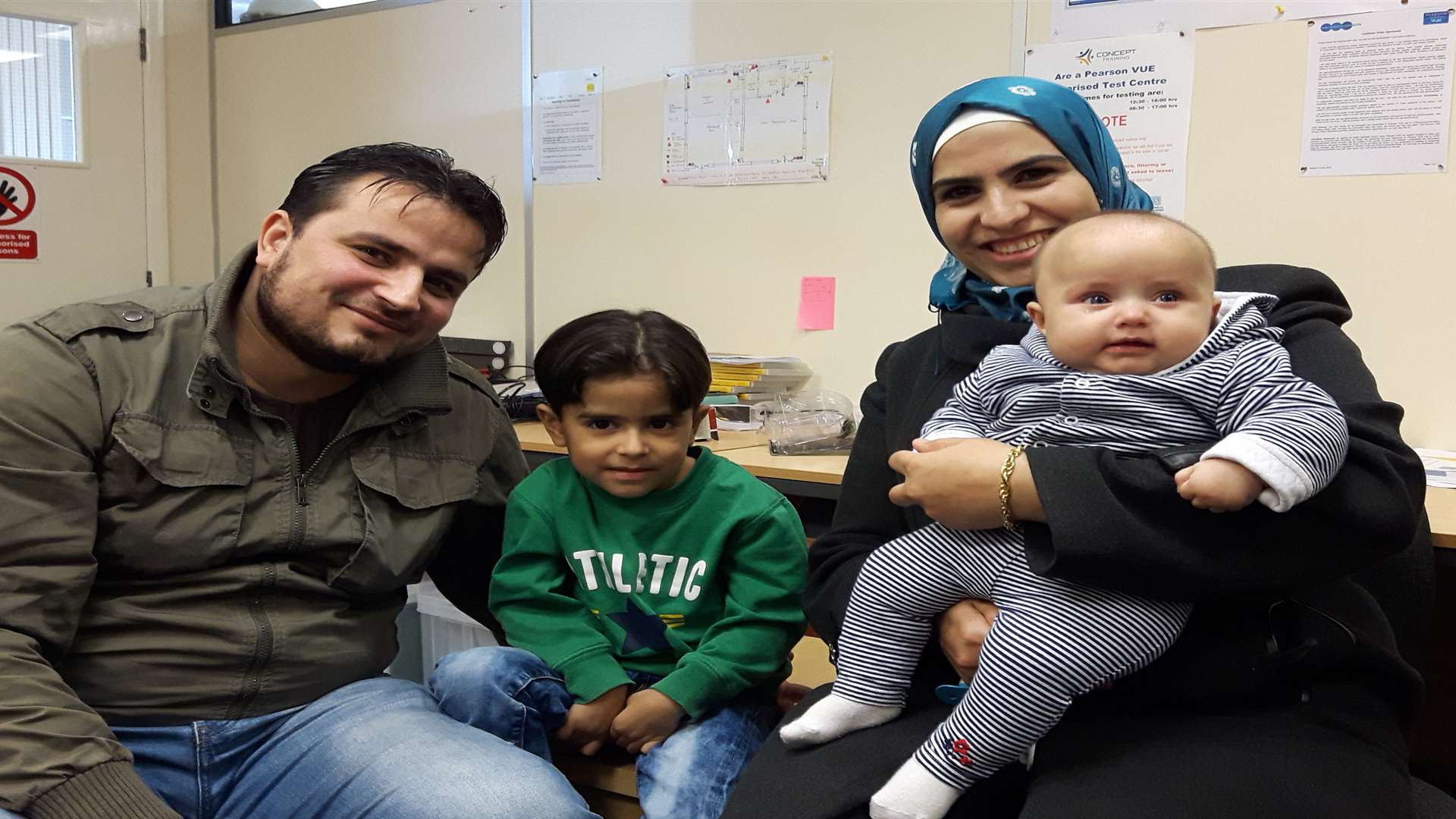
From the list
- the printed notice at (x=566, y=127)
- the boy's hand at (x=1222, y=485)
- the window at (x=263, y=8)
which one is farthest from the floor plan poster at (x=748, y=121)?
the boy's hand at (x=1222, y=485)

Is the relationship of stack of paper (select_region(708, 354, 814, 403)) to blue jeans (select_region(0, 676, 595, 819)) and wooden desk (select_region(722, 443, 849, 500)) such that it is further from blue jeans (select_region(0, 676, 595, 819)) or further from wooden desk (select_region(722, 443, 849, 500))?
blue jeans (select_region(0, 676, 595, 819))

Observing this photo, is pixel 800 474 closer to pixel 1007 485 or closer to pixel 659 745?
pixel 659 745

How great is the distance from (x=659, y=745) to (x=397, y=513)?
500 mm

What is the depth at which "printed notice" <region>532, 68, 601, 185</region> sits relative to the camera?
338 cm

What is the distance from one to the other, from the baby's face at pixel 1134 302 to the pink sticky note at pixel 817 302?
1.84 metres

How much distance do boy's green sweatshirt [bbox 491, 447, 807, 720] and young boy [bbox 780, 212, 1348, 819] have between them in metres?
0.21

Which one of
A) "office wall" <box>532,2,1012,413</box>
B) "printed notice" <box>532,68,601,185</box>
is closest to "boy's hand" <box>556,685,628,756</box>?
"office wall" <box>532,2,1012,413</box>

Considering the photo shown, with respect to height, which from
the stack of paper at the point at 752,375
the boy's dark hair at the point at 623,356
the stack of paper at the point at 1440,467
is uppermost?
the boy's dark hair at the point at 623,356

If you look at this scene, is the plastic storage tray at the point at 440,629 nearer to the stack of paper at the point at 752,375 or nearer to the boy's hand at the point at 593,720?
the stack of paper at the point at 752,375

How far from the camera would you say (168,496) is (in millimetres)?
1425

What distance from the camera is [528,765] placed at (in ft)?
4.48

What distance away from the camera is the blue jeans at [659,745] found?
4.44 ft

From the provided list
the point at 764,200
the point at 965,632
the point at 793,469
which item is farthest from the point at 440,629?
the point at 965,632

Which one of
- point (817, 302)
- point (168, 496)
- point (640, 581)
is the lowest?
point (640, 581)
